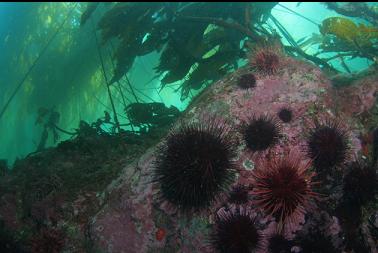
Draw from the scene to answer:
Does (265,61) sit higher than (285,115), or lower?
higher

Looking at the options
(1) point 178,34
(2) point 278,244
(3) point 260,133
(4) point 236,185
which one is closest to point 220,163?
(4) point 236,185

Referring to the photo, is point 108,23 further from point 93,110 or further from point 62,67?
point 93,110

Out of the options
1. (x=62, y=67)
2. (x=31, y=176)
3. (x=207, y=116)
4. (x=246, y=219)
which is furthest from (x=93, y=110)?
(x=246, y=219)

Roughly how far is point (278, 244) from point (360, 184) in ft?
3.53

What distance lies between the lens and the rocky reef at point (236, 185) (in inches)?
134

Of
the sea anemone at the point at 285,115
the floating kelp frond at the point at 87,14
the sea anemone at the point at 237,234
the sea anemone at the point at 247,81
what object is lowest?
the sea anemone at the point at 237,234

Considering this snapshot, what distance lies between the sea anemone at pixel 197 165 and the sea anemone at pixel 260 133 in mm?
281

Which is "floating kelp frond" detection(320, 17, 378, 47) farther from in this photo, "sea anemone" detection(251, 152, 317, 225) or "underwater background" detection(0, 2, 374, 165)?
"underwater background" detection(0, 2, 374, 165)

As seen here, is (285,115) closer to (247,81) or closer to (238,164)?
(247,81)

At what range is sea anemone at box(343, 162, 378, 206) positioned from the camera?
3.21 meters

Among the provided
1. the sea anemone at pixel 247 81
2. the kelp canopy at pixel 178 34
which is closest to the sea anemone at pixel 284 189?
the sea anemone at pixel 247 81

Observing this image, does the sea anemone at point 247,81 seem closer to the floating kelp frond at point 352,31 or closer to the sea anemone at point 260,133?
the sea anemone at point 260,133

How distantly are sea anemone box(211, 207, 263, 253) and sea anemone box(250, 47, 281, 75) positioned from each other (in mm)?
2344

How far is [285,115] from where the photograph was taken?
4215 millimetres
